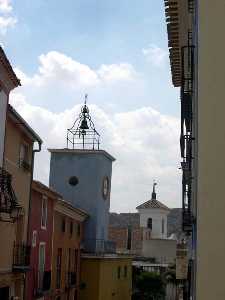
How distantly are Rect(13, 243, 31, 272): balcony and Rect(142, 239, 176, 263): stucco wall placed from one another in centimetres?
4407

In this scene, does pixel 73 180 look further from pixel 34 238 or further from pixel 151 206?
pixel 151 206

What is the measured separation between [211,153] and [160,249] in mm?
58819

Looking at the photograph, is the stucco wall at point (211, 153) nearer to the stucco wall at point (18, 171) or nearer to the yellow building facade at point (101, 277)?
the stucco wall at point (18, 171)

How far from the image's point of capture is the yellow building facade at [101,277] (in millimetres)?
33375

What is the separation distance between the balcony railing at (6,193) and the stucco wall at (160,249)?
161ft

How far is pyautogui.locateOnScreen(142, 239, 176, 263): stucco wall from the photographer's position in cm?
6500

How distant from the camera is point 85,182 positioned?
36562 millimetres

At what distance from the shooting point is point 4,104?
670 inches

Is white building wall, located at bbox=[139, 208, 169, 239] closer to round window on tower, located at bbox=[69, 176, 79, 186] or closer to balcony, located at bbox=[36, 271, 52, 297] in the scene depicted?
round window on tower, located at bbox=[69, 176, 79, 186]

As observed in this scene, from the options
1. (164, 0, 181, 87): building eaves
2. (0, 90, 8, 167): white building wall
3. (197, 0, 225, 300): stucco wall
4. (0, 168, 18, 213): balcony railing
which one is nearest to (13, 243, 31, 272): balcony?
(0, 168, 18, 213): balcony railing

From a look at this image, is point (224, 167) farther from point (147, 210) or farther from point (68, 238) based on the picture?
point (147, 210)

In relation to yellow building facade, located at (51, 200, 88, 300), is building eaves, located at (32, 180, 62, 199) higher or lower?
higher

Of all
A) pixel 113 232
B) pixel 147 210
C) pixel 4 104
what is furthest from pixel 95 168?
pixel 147 210

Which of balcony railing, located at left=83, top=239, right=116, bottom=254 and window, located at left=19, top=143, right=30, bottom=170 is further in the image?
balcony railing, located at left=83, top=239, right=116, bottom=254
